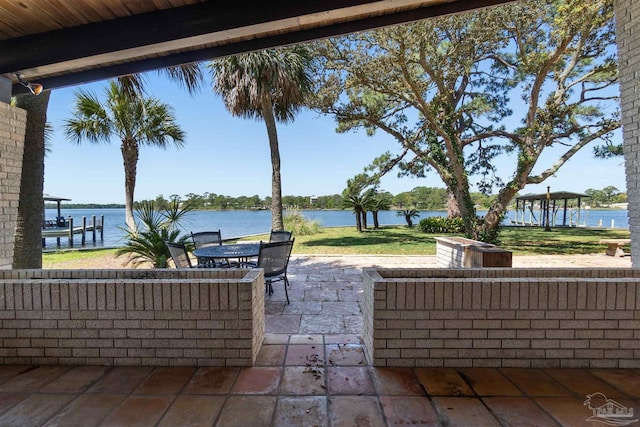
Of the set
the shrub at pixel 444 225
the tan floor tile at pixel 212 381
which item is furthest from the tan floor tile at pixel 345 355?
the shrub at pixel 444 225

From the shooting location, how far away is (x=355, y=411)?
1.65 meters

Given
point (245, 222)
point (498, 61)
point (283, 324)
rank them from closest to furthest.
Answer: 1. point (283, 324)
2. point (498, 61)
3. point (245, 222)

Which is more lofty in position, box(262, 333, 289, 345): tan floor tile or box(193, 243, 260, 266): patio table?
box(193, 243, 260, 266): patio table

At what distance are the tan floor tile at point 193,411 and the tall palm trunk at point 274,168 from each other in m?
6.83

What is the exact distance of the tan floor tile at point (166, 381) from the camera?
6.06ft

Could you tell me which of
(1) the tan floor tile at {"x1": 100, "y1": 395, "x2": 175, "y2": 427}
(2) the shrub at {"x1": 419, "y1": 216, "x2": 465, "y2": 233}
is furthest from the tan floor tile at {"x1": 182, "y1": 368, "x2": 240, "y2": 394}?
(2) the shrub at {"x1": 419, "y1": 216, "x2": 465, "y2": 233}

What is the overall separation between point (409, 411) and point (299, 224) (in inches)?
460

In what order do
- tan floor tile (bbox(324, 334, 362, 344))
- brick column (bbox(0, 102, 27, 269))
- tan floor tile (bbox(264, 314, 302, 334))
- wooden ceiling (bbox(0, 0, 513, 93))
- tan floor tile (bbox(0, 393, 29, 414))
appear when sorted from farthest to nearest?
tan floor tile (bbox(264, 314, 302, 334)), brick column (bbox(0, 102, 27, 269)), tan floor tile (bbox(324, 334, 362, 344)), wooden ceiling (bbox(0, 0, 513, 93)), tan floor tile (bbox(0, 393, 29, 414))

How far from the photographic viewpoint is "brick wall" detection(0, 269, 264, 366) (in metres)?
2.11

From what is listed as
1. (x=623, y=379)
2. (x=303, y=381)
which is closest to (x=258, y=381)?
(x=303, y=381)

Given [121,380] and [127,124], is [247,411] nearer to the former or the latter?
[121,380]

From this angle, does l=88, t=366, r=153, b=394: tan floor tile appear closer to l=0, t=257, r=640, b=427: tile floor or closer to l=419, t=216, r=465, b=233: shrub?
l=0, t=257, r=640, b=427: tile floor

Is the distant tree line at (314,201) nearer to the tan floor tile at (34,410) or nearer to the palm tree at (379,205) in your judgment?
the palm tree at (379,205)
